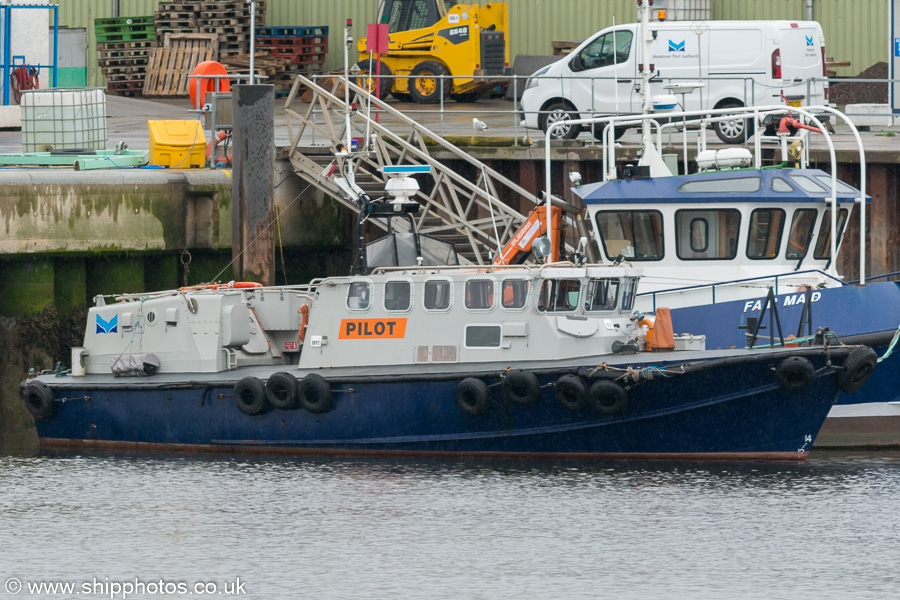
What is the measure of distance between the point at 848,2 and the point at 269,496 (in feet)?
66.0

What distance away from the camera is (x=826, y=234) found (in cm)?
1650

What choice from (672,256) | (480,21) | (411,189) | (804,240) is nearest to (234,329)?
(411,189)

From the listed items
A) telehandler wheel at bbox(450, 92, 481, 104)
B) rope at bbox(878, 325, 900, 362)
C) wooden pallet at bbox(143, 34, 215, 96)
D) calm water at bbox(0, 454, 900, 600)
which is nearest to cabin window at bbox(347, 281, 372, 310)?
calm water at bbox(0, 454, 900, 600)

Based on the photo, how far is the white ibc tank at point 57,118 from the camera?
2238 cm

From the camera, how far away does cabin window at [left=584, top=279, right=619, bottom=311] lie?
15391mm

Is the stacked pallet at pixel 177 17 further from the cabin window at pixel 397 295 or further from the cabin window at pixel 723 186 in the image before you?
the cabin window at pixel 723 186

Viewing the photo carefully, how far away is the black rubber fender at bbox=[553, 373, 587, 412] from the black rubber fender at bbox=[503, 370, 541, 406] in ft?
0.69

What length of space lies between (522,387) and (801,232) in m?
3.72

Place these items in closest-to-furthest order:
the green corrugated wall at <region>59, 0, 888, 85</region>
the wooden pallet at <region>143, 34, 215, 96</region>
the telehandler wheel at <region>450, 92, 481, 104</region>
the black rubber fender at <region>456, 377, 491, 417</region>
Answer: the black rubber fender at <region>456, 377, 491, 417</region> → the green corrugated wall at <region>59, 0, 888, 85</region> → the telehandler wheel at <region>450, 92, 481, 104</region> → the wooden pallet at <region>143, 34, 215, 96</region>

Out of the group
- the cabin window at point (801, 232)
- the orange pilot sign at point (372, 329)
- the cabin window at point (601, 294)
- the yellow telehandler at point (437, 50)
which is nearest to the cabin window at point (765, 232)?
the cabin window at point (801, 232)

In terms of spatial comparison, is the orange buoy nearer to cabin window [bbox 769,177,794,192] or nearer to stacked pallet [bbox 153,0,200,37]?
stacked pallet [bbox 153,0,200,37]

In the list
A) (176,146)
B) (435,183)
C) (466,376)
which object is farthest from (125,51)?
(466,376)

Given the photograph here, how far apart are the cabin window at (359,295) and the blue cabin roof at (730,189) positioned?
2.79 meters

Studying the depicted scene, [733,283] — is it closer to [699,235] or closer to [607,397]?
[699,235]
